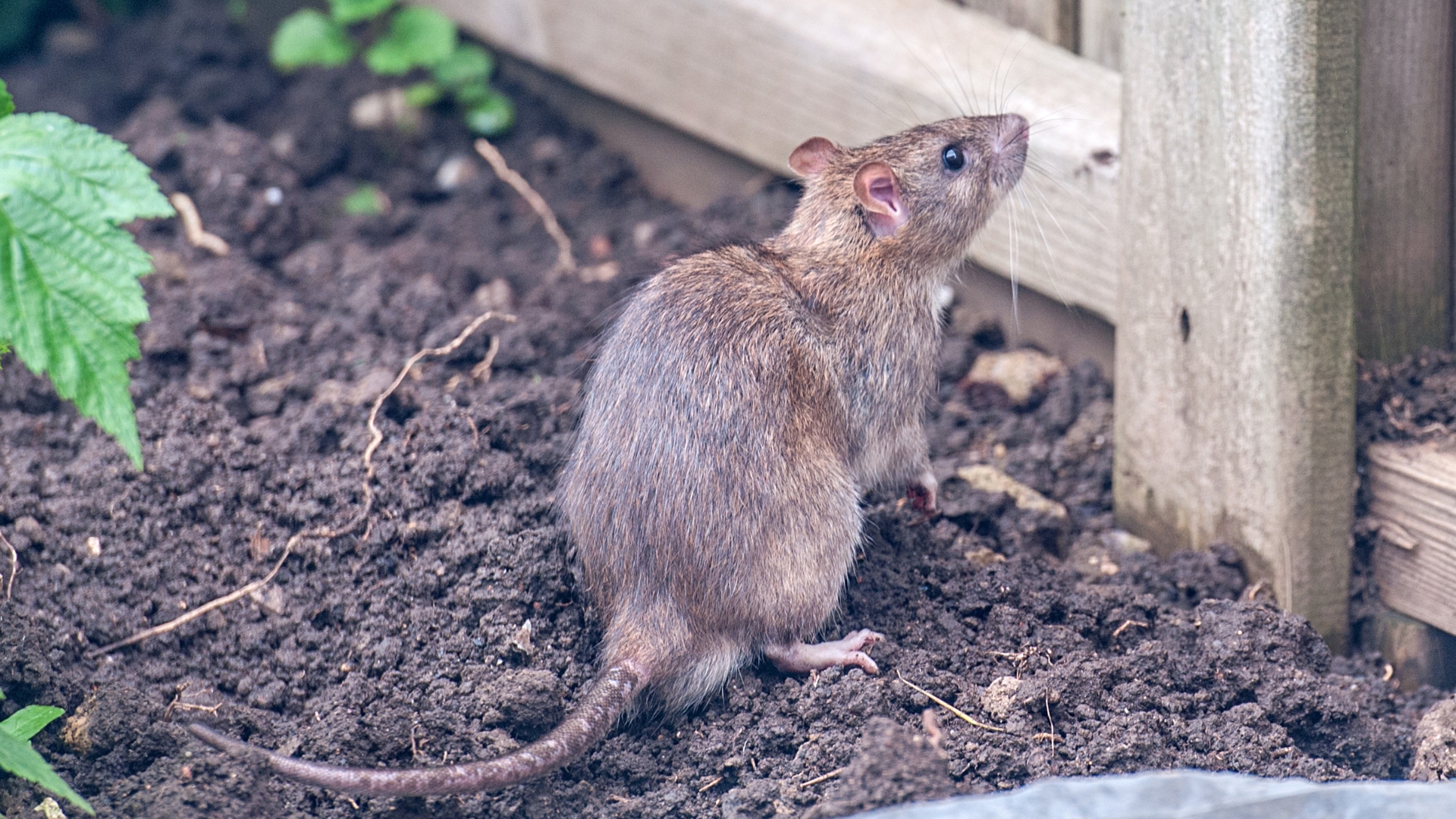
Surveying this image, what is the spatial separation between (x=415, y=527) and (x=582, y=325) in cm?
123

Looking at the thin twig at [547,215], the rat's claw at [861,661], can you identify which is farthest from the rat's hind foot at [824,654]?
the thin twig at [547,215]

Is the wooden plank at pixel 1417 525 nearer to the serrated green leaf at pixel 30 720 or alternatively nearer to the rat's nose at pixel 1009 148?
the rat's nose at pixel 1009 148

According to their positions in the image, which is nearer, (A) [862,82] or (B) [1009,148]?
(B) [1009,148]

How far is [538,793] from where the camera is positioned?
2941mm

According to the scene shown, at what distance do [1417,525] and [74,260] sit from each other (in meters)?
3.02

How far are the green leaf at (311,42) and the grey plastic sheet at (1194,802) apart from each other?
13.8 feet

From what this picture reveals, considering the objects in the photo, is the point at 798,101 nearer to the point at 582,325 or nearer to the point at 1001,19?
the point at 1001,19

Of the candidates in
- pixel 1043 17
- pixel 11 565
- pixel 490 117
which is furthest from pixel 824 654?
pixel 490 117

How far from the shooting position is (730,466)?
3.17 meters

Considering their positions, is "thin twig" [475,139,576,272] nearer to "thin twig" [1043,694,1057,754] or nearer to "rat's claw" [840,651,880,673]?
"rat's claw" [840,651,880,673]

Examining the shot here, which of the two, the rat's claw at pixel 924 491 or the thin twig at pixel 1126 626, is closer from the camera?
the thin twig at pixel 1126 626

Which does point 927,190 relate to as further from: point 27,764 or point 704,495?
point 27,764

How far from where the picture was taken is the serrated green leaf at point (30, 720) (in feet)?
9.05

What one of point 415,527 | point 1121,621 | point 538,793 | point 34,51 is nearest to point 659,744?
point 538,793
